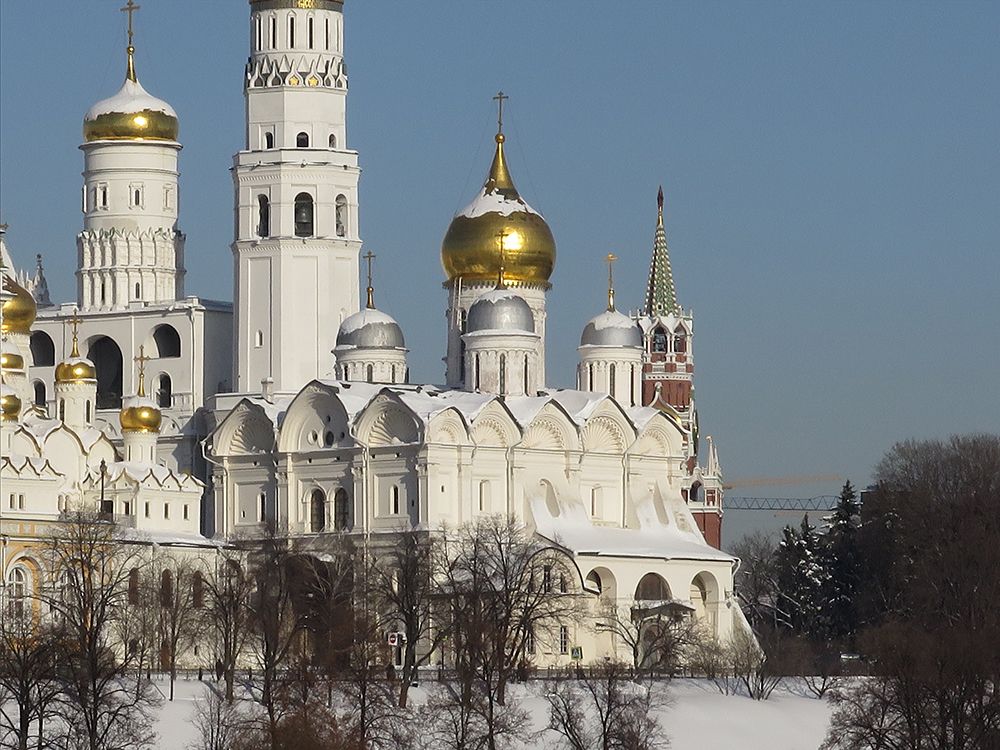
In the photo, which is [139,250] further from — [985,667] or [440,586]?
[985,667]

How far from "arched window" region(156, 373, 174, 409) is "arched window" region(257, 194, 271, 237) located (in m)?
4.06

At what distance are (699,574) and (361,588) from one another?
9.43 meters

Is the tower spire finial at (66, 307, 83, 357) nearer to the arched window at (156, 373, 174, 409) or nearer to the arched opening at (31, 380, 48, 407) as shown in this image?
the arched opening at (31, 380, 48, 407)

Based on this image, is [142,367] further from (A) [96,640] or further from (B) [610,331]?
(A) [96,640]

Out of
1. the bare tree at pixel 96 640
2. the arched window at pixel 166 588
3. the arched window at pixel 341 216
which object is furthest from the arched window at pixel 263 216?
the arched window at pixel 166 588

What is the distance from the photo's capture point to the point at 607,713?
2285 inches

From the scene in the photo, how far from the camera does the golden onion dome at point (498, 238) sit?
77812mm

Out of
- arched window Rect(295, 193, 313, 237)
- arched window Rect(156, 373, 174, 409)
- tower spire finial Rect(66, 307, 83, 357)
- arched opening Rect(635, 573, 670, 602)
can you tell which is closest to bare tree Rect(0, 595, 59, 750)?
tower spire finial Rect(66, 307, 83, 357)

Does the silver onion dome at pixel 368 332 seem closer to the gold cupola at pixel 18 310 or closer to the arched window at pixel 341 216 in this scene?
the arched window at pixel 341 216

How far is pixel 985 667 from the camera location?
57969 millimetres

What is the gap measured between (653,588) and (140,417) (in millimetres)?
10808

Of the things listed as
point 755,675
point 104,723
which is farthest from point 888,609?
point 104,723

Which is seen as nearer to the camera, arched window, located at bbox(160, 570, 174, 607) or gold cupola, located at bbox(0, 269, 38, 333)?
arched window, located at bbox(160, 570, 174, 607)

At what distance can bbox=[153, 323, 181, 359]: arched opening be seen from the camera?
79.3 meters
